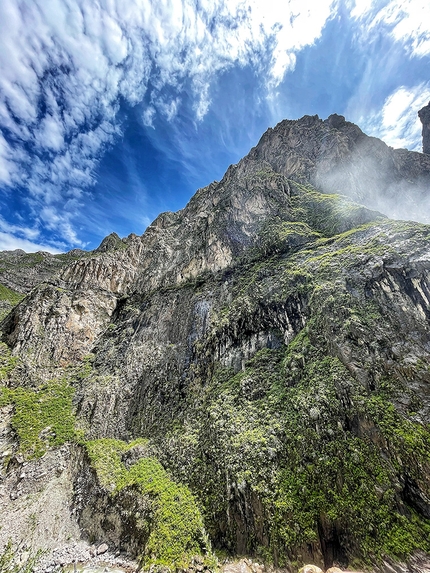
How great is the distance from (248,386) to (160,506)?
13.4 meters

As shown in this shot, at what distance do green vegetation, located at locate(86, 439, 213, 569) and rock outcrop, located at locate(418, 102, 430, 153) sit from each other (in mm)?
130952

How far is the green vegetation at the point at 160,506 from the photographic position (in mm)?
18422

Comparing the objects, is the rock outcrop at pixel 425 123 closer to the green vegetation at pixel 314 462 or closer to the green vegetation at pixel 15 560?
the green vegetation at pixel 314 462

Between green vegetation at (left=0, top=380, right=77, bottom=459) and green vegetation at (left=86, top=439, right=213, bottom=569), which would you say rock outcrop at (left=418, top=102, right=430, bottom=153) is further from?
green vegetation at (left=0, top=380, right=77, bottom=459)

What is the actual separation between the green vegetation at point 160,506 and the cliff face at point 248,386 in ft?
0.44

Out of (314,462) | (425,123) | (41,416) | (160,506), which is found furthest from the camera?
(425,123)

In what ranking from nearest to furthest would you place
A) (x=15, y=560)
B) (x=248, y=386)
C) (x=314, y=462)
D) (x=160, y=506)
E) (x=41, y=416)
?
(x=314, y=462) → (x=15, y=560) → (x=160, y=506) → (x=248, y=386) → (x=41, y=416)

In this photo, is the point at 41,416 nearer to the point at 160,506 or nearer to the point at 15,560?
the point at 15,560

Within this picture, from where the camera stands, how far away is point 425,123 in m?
97.8

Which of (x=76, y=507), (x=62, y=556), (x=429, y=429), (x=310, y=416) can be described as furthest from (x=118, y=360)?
(x=429, y=429)

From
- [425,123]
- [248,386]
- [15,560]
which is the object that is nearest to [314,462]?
[248,386]

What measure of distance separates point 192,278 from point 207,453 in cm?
3115

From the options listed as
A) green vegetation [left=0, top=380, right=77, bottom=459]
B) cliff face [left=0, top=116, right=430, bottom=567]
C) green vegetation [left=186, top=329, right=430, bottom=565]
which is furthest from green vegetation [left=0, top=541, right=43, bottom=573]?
green vegetation [left=186, top=329, right=430, bottom=565]

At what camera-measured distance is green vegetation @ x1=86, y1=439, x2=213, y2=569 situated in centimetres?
1842
